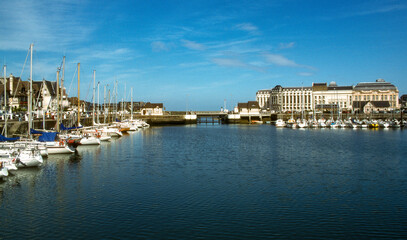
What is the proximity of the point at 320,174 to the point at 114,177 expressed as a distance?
16.7 meters

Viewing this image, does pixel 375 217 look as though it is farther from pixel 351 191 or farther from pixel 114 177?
pixel 114 177

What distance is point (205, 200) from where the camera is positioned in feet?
71.1

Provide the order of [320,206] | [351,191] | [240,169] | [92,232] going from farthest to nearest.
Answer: [240,169] → [351,191] → [320,206] → [92,232]

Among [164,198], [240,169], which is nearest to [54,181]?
[164,198]

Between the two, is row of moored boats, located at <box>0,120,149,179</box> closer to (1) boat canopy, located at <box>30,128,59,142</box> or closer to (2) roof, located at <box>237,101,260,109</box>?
(1) boat canopy, located at <box>30,128,59,142</box>

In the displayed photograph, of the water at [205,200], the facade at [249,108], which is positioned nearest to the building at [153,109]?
the facade at [249,108]

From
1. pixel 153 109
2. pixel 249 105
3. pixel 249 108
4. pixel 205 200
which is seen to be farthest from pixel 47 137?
pixel 249 105

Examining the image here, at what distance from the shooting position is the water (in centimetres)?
1667

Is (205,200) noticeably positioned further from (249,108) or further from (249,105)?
(249,105)

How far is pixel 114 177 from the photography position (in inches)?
1117

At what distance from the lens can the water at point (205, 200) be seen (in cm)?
A: 1667

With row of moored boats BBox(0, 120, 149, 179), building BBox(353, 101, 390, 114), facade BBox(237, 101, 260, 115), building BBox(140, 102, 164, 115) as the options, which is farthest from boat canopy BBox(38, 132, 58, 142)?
building BBox(353, 101, 390, 114)

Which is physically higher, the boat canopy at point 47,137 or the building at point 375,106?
the building at point 375,106

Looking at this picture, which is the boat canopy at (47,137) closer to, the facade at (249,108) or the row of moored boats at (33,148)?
the row of moored boats at (33,148)
